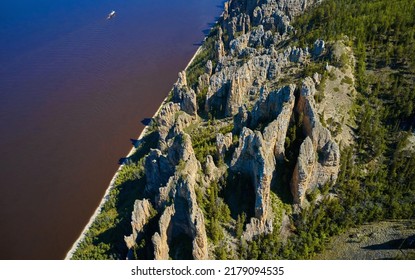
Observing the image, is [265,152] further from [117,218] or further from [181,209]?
[117,218]

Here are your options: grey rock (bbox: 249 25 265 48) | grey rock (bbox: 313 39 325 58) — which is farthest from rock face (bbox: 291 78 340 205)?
grey rock (bbox: 249 25 265 48)

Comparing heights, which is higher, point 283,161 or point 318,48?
point 318,48

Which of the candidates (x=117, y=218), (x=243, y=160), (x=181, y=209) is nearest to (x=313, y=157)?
(x=243, y=160)

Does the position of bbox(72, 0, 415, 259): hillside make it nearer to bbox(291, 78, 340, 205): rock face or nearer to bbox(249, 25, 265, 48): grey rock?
bbox(291, 78, 340, 205): rock face

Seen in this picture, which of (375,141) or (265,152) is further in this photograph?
(375,141)

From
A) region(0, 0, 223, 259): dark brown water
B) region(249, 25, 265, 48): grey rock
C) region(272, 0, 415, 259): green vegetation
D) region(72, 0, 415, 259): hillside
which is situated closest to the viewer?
region(72, 0, 415, 259): hillside

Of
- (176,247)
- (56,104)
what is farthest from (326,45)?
(56,104)
